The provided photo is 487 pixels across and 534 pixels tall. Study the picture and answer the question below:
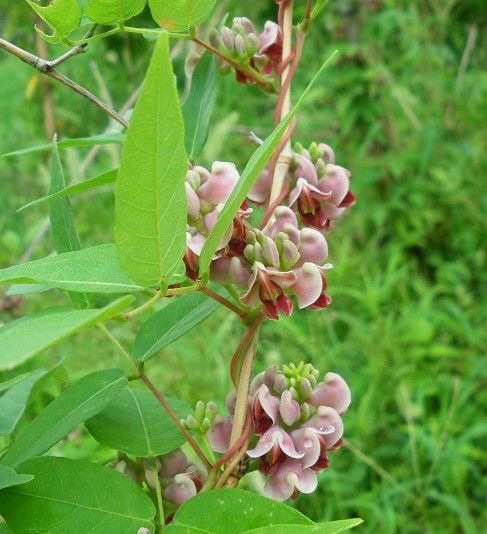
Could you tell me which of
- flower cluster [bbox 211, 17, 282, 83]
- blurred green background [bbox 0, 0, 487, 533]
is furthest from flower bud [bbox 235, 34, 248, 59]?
blurred green background [bbox 0, 0, 487, 533]

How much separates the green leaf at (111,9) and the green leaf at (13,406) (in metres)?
0.23

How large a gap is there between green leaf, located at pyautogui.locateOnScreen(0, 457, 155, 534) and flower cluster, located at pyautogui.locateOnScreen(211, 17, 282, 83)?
0.33m

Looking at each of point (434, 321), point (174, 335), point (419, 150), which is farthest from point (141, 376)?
point (419, 150)

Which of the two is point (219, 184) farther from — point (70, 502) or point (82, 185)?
point (70, 502)

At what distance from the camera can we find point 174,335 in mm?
511

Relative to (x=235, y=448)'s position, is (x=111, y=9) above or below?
above

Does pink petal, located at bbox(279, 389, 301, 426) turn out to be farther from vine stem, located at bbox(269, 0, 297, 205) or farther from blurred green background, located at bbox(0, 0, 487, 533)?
blurred green background, located at bbox(0, 0, 487, 533)

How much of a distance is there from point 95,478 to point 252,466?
0.11 m

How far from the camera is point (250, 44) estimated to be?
60 cm

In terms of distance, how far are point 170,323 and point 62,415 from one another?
107 mm

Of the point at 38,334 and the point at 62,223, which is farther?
the point at 62,223

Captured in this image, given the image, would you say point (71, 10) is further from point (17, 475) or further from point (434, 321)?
point (434, 321)

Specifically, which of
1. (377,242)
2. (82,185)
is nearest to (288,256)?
(82,185)

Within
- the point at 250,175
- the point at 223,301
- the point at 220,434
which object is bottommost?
the point at 220,434
